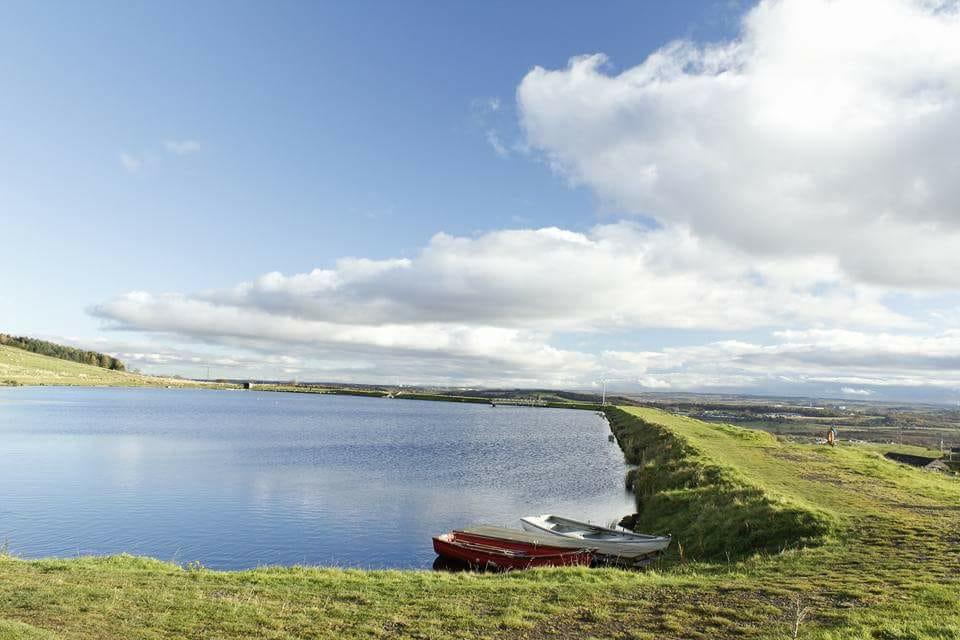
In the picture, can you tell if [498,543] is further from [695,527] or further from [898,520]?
[898,520]

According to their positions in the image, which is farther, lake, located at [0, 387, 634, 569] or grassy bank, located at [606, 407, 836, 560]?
lake, located at [0, 387, 634, 569]

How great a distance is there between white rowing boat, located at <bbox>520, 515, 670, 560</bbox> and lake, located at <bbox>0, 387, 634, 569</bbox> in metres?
7.42

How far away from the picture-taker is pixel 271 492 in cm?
5594

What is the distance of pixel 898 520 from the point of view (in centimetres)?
2789

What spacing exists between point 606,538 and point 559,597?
56.0ft

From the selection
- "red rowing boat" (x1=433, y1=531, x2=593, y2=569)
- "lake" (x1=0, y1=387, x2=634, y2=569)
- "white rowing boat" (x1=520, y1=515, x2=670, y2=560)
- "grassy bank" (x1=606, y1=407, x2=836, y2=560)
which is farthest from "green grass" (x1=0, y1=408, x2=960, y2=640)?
"lake" (x1=0, y1=387, x2=634, y2=569)

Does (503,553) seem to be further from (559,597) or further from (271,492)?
(271,492)

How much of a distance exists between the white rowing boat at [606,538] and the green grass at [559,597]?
13.8ft

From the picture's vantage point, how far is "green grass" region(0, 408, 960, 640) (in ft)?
49.6

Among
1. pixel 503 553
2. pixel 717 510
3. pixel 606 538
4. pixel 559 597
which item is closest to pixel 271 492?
pixel 503 553

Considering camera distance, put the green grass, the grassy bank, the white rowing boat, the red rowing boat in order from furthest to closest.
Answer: the white rowing boat, the red rowing boat, the grassy bank, the green grass

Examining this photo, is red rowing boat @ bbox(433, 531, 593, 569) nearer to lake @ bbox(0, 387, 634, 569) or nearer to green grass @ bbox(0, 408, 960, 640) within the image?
lake @ bbox(0, 387, 634, 569)

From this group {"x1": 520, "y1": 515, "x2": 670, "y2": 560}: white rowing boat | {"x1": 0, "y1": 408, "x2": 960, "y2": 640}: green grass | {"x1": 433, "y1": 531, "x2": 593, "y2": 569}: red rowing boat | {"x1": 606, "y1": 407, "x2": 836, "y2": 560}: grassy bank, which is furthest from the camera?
{"x1": 520, "y1": 515, "x2": 670, "y2": 560}: white rowing boat

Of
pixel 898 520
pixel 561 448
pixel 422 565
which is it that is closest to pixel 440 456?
pixel 561 448
